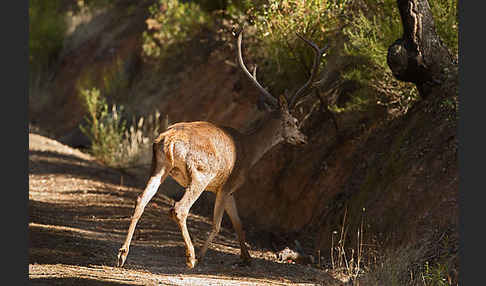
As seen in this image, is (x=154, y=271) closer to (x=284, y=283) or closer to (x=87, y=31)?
(x=284, y=283)

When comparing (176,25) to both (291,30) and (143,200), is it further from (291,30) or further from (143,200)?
(143,200)

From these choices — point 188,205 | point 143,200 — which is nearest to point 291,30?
point 188,205

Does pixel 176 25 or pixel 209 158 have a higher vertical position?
pixel 176 25

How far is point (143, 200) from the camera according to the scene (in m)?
6.87

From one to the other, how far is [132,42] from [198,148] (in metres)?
17.1

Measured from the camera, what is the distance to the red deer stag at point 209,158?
23.0 feet

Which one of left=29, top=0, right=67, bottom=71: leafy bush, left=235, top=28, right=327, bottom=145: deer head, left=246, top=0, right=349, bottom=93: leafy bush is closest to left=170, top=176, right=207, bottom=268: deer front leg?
left=235, top=28, right=327, bottom=145: deer head

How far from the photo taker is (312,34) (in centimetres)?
1090

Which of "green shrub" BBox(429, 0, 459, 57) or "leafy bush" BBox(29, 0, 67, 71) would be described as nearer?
"green shrub" BBox(429, 0, 459, 57)

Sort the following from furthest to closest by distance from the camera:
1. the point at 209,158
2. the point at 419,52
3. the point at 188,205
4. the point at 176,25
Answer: the point at 176,25, the point at 419,52, the point at 209,158, the point at 188,205

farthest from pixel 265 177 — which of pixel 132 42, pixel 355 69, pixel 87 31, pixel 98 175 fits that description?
pixel 87 31

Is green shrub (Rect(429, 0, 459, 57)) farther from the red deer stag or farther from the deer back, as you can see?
the deer back

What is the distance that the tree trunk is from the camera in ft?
31.4

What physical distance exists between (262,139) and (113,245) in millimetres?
2293
